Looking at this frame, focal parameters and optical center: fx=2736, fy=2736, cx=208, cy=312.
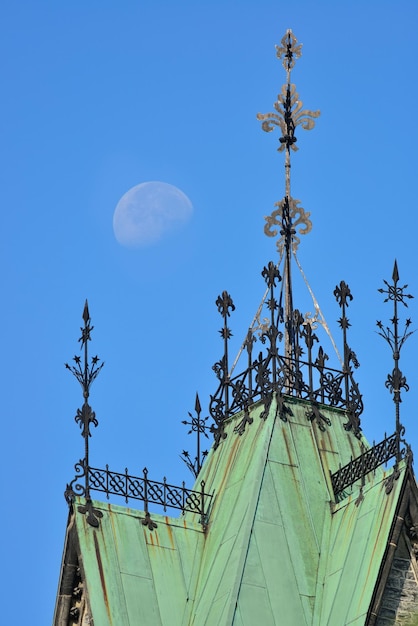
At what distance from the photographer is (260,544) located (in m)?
54.9

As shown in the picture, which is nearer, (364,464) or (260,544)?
(260,544)

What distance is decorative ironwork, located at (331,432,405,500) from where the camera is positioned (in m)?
55.0

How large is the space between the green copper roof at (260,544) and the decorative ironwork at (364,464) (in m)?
0.21

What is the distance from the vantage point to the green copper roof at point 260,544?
53.8 metres

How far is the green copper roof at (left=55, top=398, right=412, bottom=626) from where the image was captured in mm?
53844

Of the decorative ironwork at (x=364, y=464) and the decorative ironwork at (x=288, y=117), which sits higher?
the decorative ironwork at (x=288, y=117)

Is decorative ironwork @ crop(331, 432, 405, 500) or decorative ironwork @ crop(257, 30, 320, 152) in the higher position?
decorative ironwork @ crop(257, 30, 320, 152)

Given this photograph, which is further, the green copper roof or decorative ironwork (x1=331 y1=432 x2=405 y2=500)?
decorative ironwork (x1=331 y1=432 x2=405 y2=500)

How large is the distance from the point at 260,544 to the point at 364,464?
2930 mm

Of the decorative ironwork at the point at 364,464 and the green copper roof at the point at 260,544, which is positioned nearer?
the green copper roof at the point at 260,544

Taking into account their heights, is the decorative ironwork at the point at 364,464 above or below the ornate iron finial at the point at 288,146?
below

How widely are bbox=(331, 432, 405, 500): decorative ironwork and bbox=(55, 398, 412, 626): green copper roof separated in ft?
0.68

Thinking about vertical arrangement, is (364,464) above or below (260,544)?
above

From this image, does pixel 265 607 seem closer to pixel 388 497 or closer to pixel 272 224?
pixel 388 497
